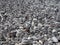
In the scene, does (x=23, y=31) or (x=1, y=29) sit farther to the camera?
(x=1, y=29)

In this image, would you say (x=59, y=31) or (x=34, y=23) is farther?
(x=34, y=23)

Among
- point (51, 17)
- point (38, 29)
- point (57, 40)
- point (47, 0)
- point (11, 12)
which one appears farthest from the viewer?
point (47, 0)

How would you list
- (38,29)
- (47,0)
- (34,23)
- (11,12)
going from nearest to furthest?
(38,29), (34,23), (11,12), (47,0)

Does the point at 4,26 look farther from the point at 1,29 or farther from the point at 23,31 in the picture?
the point at 23,31

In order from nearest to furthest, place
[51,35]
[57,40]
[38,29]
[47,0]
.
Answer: [57,40] → [51,35] → [38,29] → [47,0]

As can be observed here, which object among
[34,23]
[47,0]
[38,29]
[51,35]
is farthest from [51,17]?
[47,0]

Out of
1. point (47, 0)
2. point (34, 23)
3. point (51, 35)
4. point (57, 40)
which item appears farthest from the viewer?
point (47, 0)

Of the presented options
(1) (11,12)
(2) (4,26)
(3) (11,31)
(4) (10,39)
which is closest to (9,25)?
(2) (4,26)

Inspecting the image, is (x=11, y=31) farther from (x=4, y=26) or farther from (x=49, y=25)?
(x=49, y=25)

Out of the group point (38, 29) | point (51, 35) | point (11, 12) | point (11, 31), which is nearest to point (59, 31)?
point (51, 35)
